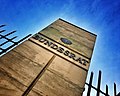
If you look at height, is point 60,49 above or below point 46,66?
above

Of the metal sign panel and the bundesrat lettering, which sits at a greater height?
the bundesrat lettering

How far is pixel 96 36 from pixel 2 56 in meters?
5.38

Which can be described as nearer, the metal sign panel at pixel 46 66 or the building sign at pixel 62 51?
the metal sign panel at pixel 46 66

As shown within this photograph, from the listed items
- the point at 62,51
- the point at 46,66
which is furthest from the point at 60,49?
the point at 46,66

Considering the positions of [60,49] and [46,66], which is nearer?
[46,66]

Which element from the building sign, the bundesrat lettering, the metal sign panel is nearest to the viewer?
the metal sign panel

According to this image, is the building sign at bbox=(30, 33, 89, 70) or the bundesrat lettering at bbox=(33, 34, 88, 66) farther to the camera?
the bundesrat lettering at bbox=(33, 34, 88, 66)

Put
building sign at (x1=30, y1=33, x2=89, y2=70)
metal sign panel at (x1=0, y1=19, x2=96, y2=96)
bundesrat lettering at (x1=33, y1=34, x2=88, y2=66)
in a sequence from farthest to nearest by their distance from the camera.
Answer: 1. bundesrat lettering at (x1=33, y1=34, x2=88, y2=66)
2. building sign at (x1=30, y1=33, x2=89, y2=70)
3. metal sign panel at (x1=0, y1=19, x2=96, y2=96)

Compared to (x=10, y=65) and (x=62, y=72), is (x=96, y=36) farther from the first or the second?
(x=10, y=65)

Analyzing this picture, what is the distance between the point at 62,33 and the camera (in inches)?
268

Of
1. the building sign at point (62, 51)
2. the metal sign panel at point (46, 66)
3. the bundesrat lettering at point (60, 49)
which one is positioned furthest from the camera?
the bundesrat lettering at point (60, 49)

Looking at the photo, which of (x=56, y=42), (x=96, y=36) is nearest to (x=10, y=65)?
(x=56, y=42)

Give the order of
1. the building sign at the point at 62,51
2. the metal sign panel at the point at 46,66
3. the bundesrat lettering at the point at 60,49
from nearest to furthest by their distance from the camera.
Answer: the metal sign panel at the point at 46,66
the building sign at the point at 62,51
the bundesrat lettering at the point at 60,49

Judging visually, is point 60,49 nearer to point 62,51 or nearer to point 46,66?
point 62,51
